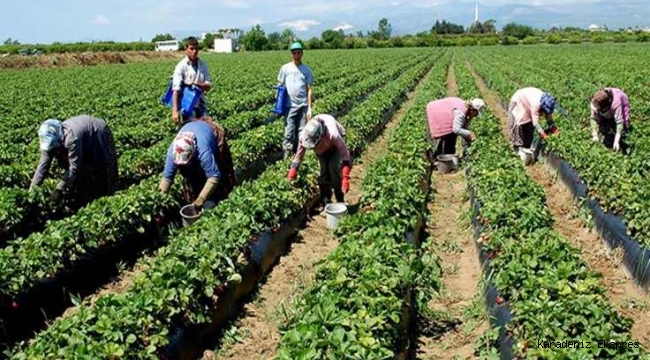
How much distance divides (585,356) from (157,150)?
28.6 ft

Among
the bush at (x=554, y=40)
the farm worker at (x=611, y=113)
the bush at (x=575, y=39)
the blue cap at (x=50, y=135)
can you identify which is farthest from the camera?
the bush at (x=554, y=40)

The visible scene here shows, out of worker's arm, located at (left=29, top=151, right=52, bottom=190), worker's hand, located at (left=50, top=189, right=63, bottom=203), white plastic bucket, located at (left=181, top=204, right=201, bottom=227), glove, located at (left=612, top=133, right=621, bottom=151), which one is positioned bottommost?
white plastic bucket, located at (left=181, top=204, right=201, bottom=227)

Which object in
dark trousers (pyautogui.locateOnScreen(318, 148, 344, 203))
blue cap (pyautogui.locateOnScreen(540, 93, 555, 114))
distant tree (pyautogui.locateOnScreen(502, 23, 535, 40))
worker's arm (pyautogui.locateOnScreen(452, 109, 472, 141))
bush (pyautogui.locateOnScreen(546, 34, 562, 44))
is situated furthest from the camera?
distant tree (pyautogui.locateOnScreen(502, 23, 535, 40))

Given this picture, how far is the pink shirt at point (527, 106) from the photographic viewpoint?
1036cm

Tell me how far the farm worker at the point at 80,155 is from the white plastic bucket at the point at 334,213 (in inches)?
120

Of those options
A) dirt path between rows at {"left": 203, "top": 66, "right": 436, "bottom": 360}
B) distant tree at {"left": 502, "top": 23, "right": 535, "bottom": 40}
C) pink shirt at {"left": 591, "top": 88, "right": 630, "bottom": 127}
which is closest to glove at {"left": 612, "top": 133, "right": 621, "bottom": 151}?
pink shirt at {"left": 591, "top": 88, "right": 630, "bottom": 127}

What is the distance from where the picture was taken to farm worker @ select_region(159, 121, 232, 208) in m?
6.77

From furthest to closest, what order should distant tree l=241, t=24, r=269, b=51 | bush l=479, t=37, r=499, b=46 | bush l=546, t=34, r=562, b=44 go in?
distant tree l=241, t=24, r=269, b=51 → bush l=479, t=37, r=499, b=46 → bush l=546, t=34, r=562, b=44

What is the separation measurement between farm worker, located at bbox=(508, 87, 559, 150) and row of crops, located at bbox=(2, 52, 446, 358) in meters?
4.06

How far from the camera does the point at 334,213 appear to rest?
7.67 metres

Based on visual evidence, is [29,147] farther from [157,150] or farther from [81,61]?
[81,61]

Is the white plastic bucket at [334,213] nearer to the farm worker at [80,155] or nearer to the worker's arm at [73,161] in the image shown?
the farm worker at [80,155]

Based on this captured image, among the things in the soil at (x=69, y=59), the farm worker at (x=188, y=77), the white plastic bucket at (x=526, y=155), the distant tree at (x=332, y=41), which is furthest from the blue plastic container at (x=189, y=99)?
the distant tree at (x=332, y=41)

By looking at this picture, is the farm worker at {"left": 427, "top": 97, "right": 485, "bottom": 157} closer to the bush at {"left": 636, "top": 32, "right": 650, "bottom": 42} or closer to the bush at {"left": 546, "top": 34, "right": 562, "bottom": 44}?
the bush at {"left": 546, "top": 34, "right": 562, "bottom": 44}
